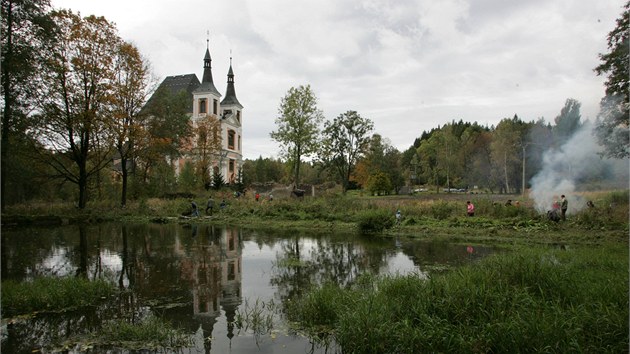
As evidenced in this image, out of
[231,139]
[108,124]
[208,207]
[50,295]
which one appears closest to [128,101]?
[108,124]

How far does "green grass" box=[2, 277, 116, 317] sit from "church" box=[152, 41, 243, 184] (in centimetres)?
4688

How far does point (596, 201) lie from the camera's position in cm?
2369

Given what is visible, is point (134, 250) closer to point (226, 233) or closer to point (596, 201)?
point (226, 233)

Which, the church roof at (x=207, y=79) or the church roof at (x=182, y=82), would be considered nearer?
the church roof at (x=207, y=79)

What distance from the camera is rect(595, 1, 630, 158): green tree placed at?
18.2 metres

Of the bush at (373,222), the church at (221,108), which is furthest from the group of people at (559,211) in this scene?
the church at (221,108)

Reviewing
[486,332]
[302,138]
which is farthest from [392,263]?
[302,138]

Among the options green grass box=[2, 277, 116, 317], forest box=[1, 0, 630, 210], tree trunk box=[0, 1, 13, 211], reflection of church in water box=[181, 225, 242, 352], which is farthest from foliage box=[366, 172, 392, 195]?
green grass box=[2, 277, 116, 317]

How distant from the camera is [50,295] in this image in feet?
25.4

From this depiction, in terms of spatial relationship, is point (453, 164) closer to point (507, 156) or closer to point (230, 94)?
point (507, 156)

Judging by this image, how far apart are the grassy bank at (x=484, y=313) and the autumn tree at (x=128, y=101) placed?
27512mm

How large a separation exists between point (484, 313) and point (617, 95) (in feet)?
58.6

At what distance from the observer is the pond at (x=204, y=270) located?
21.1 feet

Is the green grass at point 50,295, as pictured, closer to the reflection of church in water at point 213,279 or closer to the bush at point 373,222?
the reflection of church in water at point 213,279
